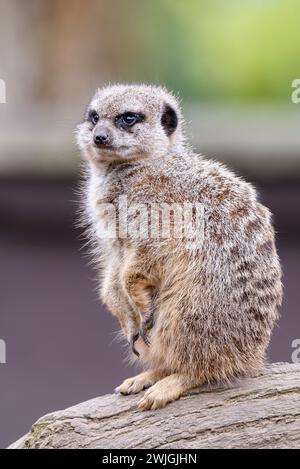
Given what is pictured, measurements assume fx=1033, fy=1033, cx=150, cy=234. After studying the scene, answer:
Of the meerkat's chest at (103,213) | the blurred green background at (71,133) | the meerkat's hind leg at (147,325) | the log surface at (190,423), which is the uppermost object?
the blurred green background at (71,133)

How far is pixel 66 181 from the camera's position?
4344 mm

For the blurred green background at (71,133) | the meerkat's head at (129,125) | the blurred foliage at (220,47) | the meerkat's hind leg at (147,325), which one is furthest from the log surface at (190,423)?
the blurred foliage at (220,47)

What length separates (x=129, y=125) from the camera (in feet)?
7.30

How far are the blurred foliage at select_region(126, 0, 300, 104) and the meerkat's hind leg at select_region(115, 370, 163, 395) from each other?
3.10 m

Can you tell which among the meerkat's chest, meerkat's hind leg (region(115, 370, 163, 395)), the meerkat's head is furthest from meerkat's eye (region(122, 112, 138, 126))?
meerkat's hind leg (region(115, 370, 163, 395))

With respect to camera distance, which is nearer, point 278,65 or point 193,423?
point 193,423

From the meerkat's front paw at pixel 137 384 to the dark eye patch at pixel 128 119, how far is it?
528 mm

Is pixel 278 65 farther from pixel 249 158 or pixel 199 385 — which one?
pixel 199 385

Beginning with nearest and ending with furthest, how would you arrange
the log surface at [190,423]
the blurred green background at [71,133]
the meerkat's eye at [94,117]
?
the log surface at [190,423]
the meerkat's eye at [94,117]
the blurred green background at [71,133]

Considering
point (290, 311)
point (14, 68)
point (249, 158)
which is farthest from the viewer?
point (14, 68)

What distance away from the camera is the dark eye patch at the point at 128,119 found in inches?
87.1

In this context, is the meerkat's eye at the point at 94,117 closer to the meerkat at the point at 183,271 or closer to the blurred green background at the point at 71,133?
the meerkat at the point at 183,271
